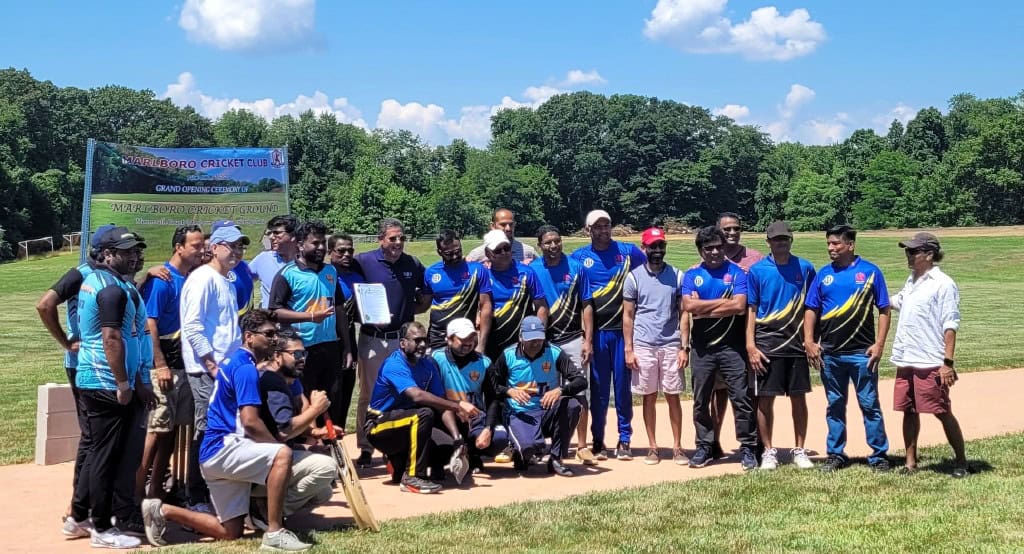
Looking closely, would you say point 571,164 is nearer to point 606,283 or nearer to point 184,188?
point 184,188

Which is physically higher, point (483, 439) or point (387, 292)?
point (387, 292)

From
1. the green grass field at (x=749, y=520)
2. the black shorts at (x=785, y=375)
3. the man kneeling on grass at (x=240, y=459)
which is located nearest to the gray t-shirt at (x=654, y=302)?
the black shorts at (x=785, y=375)

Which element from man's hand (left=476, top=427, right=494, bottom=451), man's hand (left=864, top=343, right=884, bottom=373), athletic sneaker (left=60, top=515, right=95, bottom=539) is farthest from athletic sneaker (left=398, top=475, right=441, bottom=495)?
man's hand (left=864, top=343, right=884, bottom=373)

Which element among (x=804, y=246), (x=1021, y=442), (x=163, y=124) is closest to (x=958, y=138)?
(x=804, y=246)

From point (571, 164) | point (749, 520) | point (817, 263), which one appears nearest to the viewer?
point (749, 520)

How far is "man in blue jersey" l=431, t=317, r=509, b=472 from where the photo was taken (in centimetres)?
858

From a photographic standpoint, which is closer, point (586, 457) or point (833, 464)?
point (833, 464)

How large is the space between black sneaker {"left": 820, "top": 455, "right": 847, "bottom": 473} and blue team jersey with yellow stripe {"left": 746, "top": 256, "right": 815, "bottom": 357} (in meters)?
0.88

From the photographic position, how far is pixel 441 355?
8.75 m

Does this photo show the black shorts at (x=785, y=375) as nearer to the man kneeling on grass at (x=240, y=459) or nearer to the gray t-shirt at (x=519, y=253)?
the gray t-shirt at (x=519, y=253)

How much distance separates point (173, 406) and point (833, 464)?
5.12 meters

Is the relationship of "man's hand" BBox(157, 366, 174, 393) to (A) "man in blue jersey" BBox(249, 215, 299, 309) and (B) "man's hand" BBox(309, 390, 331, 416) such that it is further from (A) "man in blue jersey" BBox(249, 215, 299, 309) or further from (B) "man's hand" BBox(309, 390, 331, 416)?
(A) "man in blue jersey" BBox(249, 215, 299, 309)

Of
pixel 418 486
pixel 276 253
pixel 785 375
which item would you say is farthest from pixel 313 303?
pixel 785 375

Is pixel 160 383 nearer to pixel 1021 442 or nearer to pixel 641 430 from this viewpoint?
pixel 641 430
